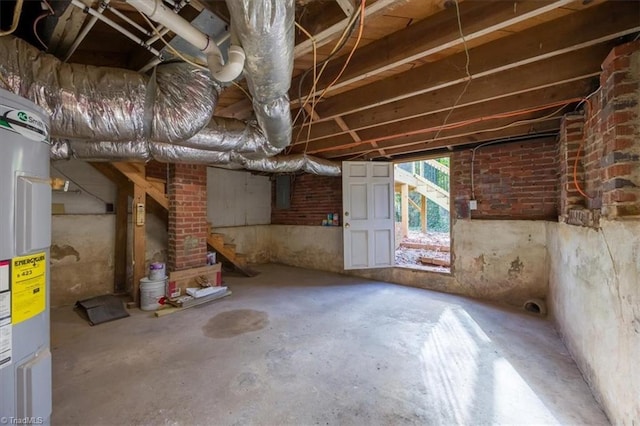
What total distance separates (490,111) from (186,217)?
12.3 ft

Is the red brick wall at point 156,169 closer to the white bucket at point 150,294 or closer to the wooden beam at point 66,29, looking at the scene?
the white bucket at point 150,294

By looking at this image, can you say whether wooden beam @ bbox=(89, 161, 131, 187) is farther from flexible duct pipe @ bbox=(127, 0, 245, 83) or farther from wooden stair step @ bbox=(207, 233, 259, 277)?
flexible duct pipe @ bbox=(127, 0, 245, 83)

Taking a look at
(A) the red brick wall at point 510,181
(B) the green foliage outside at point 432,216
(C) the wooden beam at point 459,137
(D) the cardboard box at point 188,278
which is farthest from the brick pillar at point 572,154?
(B) the green foliage outside at point 432,216

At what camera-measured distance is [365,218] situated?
14.5 ft

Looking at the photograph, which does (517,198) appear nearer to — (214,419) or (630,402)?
(630,402)

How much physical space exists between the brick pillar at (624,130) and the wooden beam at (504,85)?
191mm

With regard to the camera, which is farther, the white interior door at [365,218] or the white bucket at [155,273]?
the white interior door at [365,218]

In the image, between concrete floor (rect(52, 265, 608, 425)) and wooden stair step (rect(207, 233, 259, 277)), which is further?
wooden stair step (rect(207, 233, 259, 277))

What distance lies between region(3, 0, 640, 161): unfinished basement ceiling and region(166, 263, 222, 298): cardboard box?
2.09 meters

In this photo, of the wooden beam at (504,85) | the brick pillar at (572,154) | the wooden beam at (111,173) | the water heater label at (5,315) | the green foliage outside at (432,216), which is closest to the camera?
the water heater label at (5,315)

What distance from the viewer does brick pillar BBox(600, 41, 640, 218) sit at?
1.58 meters

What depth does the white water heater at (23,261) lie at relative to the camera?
0.85 metres

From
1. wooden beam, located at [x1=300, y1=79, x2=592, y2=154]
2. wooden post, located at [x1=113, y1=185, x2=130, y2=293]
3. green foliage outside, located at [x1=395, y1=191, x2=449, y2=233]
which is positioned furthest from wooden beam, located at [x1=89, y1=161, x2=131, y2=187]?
green foliage outside, located at [x1=395, y1=191, x2=449, y2=233]

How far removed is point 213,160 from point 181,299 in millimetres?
1738
